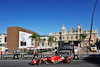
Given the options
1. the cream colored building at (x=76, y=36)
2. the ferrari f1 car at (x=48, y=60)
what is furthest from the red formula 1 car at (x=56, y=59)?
the cream colored building at (x=76, y=36)

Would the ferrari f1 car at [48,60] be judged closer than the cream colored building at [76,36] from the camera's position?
Yes

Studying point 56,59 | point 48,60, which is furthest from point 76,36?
point 48,60

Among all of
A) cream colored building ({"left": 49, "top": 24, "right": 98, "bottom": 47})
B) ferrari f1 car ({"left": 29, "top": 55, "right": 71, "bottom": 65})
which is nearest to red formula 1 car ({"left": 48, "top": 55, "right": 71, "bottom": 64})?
ferrari f1 car ({"left": 29, "top": 55, "right": 71, "bottom": 65})

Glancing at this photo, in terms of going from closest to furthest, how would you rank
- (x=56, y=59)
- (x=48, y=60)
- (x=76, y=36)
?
(x=56, y=59) < (x=48, y=60) < (x=76, y=36)

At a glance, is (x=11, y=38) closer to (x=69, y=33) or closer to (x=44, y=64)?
(x=44, y=64)

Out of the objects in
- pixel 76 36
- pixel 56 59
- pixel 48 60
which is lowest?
pixel 48 60

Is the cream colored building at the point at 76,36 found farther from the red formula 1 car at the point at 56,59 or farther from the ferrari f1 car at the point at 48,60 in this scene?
the ferrari f1 car at the point at 48,60

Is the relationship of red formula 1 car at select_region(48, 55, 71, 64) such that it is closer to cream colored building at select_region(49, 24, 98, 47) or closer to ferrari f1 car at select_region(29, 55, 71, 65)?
ferrari f1 car at select_region(29, 55, 71, 65)

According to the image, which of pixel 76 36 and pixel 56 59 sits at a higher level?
pixel 76 36

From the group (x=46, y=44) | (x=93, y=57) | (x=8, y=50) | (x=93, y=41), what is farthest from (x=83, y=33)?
(x=93, y=57)

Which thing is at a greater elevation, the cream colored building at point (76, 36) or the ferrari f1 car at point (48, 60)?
the cream colored building at point (76, 36)

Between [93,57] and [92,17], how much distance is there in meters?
18.9

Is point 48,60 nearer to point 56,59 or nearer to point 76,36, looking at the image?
point 56,59

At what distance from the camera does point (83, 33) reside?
6525 centimetres
